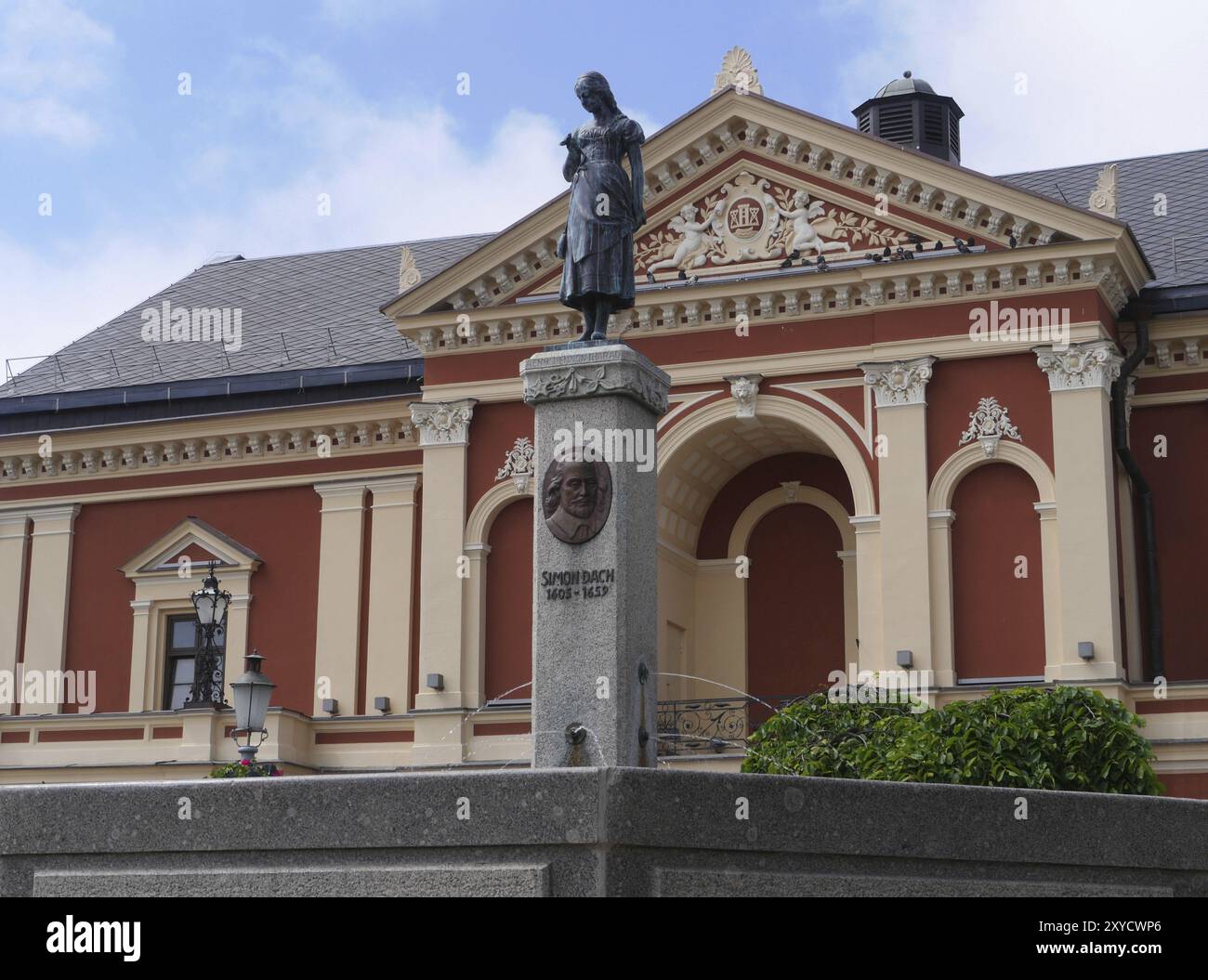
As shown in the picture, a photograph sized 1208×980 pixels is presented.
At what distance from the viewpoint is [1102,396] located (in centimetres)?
2547

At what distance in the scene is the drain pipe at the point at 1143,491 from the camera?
2641 cm

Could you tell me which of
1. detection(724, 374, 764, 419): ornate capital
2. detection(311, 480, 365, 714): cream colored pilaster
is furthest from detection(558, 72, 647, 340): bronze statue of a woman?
detection(311, 480, 365, 714): cream colored pilaster

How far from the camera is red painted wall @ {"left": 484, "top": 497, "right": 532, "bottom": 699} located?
27.7m

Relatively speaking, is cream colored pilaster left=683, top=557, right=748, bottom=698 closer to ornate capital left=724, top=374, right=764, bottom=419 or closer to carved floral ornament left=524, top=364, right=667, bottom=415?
ornate capital left=724, top=374, right=764, bottom=419

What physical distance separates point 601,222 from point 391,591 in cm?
1741

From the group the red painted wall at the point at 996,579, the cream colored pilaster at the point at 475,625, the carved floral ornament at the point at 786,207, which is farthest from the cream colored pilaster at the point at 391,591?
the red painted wall at the point at 996,579

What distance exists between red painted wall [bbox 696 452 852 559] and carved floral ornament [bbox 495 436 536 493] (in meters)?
3.60

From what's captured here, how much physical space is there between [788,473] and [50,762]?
12.5 metres

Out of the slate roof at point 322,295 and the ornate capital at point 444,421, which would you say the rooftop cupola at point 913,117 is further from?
the ornate capital at point 444,421

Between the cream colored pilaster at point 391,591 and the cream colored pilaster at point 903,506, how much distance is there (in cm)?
805

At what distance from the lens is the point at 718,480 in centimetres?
3008

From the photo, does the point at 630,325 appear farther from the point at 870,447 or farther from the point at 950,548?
the point at 950,548

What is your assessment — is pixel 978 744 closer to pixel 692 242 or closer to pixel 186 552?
pixel 692 242

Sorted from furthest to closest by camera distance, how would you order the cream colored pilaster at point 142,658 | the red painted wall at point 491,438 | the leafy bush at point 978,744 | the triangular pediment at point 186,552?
the triangular pediment at point 186,552
the cream colored pilaster at point 142,658
the red painted wall at point 491,438
the leafy bush at point 978,744
